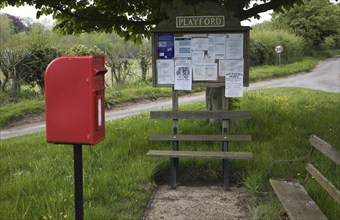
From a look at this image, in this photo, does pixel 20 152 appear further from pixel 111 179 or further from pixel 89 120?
pixel 89 120

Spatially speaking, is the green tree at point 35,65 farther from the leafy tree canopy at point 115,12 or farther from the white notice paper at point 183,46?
the white notice paper at point 183,46

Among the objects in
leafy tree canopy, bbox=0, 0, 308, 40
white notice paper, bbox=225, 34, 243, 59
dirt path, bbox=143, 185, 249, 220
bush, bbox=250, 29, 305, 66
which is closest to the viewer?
dirt path, bbox=143, 185, 249, 220

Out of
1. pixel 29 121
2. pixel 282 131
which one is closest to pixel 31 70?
pixel 29 121

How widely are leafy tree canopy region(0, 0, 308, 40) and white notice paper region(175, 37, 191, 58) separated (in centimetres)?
238

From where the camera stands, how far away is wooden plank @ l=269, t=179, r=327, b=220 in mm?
3635

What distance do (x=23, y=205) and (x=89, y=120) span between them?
1504mm

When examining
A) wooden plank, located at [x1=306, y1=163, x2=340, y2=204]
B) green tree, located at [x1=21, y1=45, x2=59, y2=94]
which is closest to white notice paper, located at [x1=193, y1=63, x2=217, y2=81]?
wooden plank, located at [x1=306, y1=163, x2=340, y2=204]

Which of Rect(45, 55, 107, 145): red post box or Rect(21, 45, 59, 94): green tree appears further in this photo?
Rect(21, 45, 59, 94): green tree

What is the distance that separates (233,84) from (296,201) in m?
2.03

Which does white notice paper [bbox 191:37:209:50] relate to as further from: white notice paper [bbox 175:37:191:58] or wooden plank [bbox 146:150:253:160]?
wooden plank [bbox 146:150:253:160]

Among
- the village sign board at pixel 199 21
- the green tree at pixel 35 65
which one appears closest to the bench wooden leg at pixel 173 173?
the village sign board at pixel 199 21

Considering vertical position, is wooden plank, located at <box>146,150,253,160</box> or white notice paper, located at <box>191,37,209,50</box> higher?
white notice paper, located at <box>191,37,209,50</box>

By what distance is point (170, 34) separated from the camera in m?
5.66

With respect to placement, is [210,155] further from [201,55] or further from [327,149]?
[327,149]
